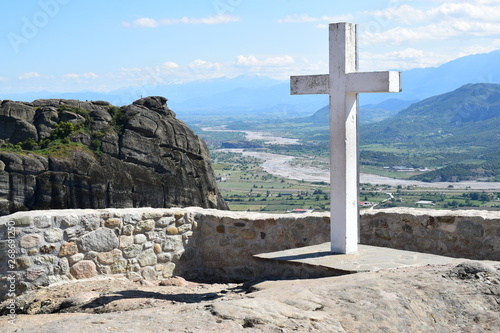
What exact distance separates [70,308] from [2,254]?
95 cm

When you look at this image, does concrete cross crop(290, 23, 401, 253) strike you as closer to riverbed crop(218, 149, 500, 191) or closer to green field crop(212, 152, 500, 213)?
green field crop(212, 152, 500, 213)

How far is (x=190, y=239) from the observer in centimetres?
721

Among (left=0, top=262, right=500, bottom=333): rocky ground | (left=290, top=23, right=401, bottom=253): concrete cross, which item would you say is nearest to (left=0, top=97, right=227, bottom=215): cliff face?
(left=290, top=23, right=401, bottom=253): concrete cross

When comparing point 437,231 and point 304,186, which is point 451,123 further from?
point 437,231

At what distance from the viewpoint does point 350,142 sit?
21.3 feet

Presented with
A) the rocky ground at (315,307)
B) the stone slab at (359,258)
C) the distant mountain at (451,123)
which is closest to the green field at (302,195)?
the stone slab at (359,258)

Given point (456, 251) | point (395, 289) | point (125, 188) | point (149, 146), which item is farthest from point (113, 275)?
point (149, 146)

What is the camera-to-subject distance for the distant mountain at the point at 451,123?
11931cm

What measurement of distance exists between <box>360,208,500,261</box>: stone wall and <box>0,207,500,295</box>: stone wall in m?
0.01

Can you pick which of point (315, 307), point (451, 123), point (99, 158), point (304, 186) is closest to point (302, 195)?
point (304, 186)

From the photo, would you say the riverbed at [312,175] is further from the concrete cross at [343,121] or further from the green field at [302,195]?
the concrete cross at [343,121]

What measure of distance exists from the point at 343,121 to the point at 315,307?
268 centimetres

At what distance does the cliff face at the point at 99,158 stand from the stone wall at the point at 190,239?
20156mm

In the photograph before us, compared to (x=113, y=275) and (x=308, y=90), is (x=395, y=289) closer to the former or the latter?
(x=308, y=90)
